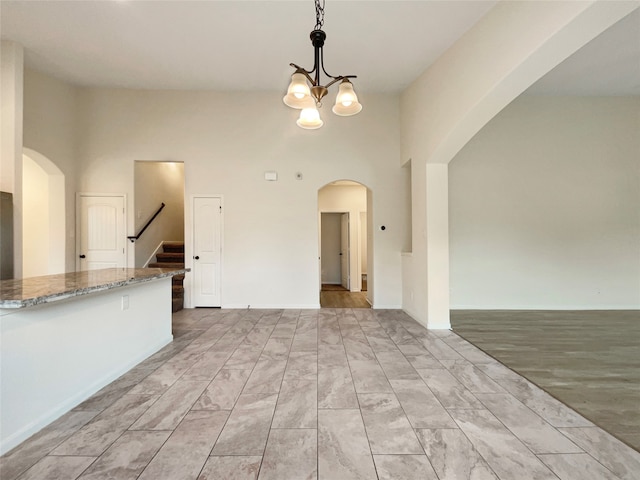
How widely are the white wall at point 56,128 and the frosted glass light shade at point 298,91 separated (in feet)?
15.5

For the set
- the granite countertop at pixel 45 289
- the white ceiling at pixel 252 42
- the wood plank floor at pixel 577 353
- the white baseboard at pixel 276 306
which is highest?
the white ceiling at pixel 252 42

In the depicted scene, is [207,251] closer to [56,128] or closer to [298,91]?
[56,128]

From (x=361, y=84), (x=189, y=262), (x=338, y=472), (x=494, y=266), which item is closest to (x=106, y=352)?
(x=338, y=472)

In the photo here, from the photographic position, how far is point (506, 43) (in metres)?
2.64

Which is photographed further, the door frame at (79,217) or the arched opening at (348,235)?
the arched opening at (348,235)

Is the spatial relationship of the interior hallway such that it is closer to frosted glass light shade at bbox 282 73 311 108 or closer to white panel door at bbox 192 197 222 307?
white panel door at bbox 192 197 222 307

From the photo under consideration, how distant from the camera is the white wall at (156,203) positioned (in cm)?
548

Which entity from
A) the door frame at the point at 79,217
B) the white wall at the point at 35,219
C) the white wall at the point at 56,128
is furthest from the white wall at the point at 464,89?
the white wall at the point at 35,219

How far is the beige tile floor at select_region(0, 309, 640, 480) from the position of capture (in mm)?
1506

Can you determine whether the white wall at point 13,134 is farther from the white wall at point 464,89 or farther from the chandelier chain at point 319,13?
the white wall at point 464,89

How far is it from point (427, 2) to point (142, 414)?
4639mm

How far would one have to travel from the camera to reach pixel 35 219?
16.4ft

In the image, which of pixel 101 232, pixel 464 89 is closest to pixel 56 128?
pixel 101 232

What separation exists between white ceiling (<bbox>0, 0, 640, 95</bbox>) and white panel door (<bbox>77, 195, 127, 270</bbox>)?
2098mm
